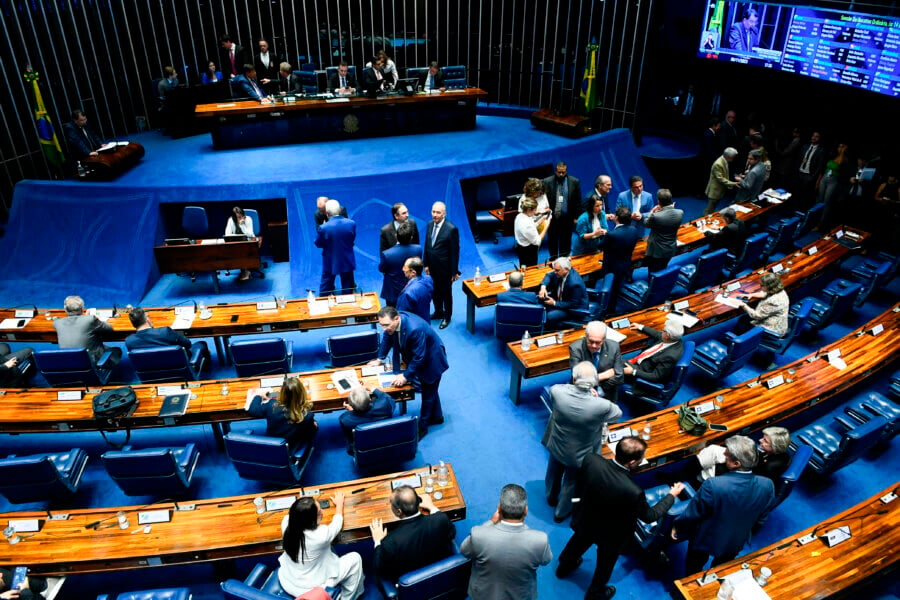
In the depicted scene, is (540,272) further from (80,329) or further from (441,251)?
(80,329)

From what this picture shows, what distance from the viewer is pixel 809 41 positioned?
10.6 metres

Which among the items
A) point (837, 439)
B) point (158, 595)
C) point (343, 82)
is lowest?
point (837, 439)

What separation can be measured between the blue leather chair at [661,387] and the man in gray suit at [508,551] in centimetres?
290

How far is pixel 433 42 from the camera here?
16.6m

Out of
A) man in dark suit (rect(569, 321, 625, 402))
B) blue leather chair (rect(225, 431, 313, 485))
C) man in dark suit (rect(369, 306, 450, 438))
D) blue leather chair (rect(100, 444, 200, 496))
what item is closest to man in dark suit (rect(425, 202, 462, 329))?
man in dark suit (rect(369, 306, 450, 438))

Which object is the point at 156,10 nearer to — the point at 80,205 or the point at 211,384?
the point at 80,205

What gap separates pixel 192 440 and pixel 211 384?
810mm

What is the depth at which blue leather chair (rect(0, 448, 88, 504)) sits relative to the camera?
5055mm

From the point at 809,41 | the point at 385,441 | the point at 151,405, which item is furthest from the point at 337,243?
the point at 809,41

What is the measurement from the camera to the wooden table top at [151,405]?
229 inches

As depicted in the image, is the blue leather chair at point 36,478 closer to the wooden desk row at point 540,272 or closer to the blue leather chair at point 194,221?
the wooden desk row at point 540,272

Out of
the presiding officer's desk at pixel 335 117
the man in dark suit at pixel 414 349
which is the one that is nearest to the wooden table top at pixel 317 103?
the presiding officer's desk at pixel 335 117

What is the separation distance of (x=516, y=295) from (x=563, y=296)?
0.58 metres

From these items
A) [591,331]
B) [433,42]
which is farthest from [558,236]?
[433,42]
